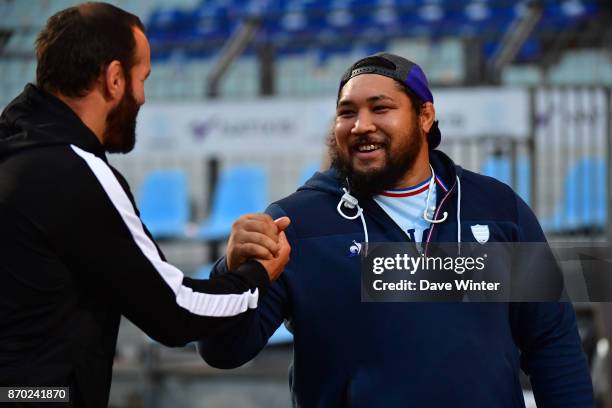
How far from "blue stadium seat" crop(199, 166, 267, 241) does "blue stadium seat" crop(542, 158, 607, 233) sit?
3.19 meters

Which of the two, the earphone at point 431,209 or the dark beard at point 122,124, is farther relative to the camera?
the earphone at point 431,209

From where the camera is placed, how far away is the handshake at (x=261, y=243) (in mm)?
2793

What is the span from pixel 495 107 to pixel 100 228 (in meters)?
6.34

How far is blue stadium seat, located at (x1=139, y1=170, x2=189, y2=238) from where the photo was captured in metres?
11.0

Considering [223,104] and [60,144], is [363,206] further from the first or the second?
[223,104]

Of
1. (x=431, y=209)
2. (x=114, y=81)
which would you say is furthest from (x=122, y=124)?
(x=431, y=209)

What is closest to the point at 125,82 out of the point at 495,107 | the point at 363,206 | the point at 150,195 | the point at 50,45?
the point at 50,45

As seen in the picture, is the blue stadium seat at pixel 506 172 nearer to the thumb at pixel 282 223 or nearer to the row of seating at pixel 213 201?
the row of seating at pixel 213 201

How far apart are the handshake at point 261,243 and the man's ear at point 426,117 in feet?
2.08

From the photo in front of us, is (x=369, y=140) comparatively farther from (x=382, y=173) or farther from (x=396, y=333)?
(x=396, y=333)

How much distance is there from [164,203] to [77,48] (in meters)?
8.76

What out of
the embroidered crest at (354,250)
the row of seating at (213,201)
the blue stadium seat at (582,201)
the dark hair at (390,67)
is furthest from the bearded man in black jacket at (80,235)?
the row of seating at (213,201)

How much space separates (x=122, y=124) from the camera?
266 cm

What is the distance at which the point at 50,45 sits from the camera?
8.30ft
